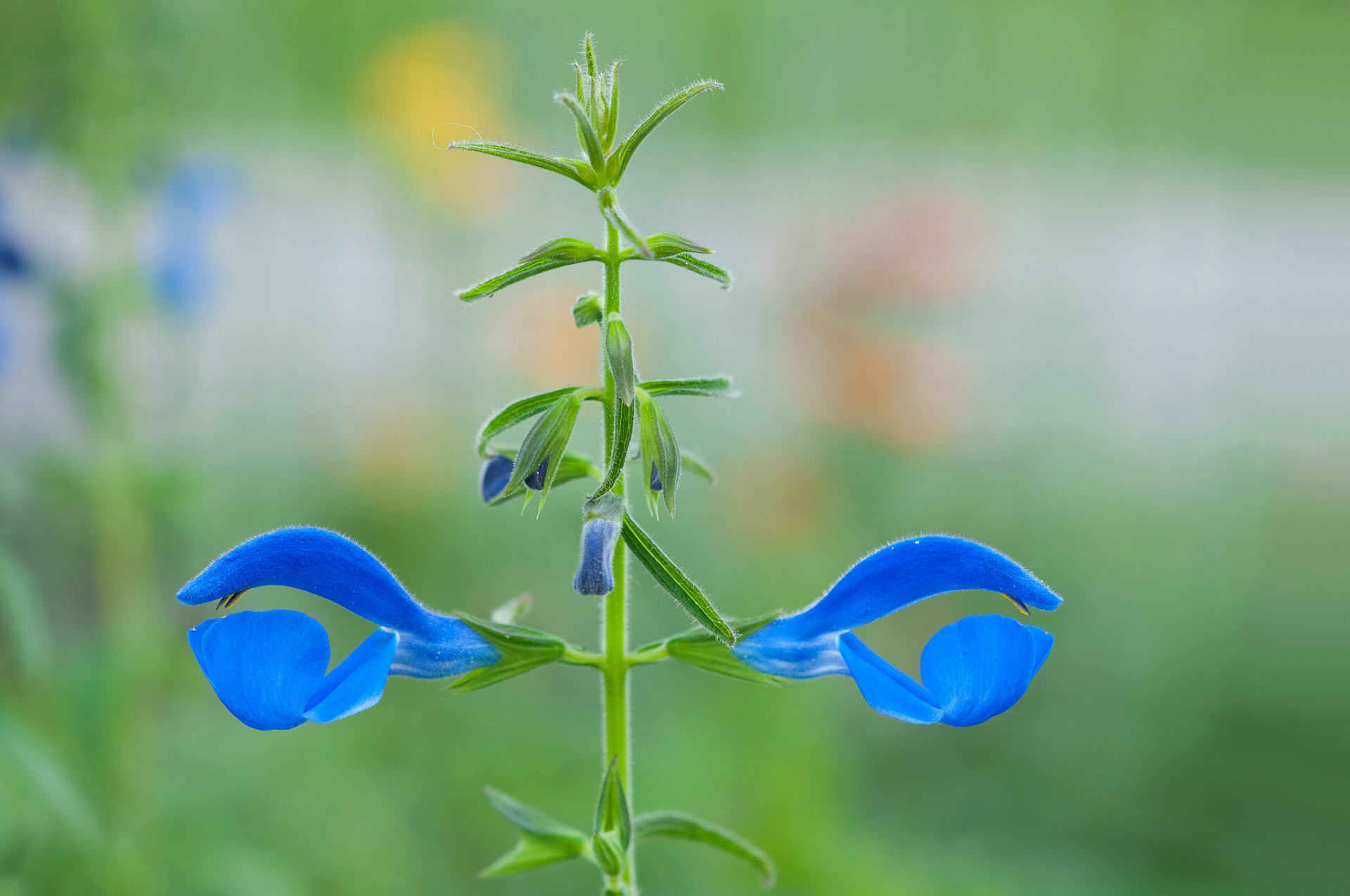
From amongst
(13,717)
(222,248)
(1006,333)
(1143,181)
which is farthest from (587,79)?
(1143,181)

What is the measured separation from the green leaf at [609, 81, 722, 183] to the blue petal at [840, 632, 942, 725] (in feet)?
1.54

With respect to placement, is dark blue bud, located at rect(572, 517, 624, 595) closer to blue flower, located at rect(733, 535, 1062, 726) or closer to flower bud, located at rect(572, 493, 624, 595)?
flower bud, located at rect(572, 493, 624, 595)

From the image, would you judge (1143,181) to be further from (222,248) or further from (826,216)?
(222,248)

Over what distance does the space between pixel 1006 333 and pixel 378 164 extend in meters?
3.57

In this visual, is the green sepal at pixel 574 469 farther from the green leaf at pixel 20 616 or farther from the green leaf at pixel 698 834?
the green leaf at pixel 20 616

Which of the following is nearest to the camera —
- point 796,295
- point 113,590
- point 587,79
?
point 587,79

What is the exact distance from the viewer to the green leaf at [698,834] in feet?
2.98

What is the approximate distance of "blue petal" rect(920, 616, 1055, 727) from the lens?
83cm

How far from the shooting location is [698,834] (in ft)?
3.01

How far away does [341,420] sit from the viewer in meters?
4.66

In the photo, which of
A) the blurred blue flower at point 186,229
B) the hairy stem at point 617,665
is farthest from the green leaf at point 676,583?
Answer: the blurred blue flower at point 186,229

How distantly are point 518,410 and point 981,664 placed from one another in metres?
0.44

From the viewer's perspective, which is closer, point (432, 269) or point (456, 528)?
point (456, 528)

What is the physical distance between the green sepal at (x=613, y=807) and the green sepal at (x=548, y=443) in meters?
0.24
